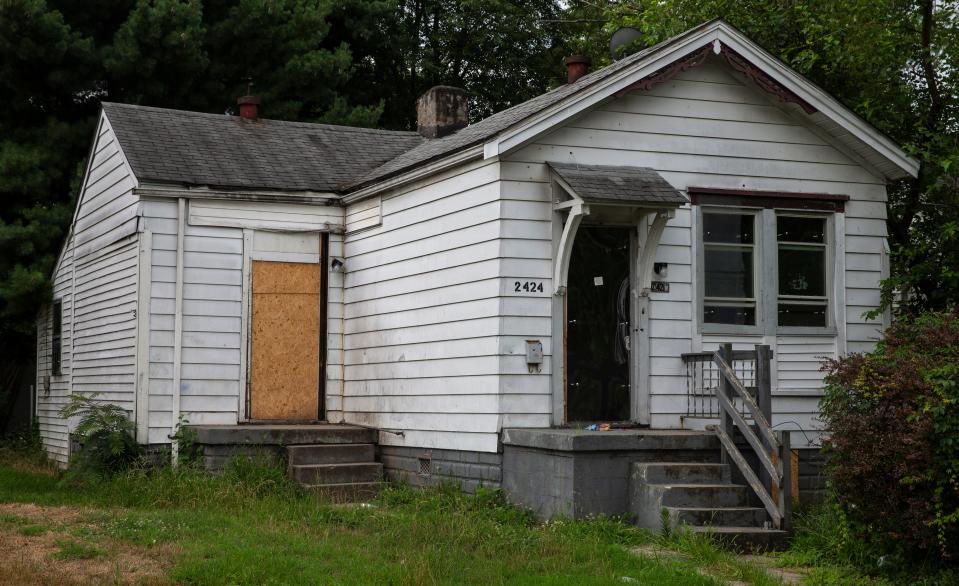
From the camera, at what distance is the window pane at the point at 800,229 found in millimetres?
13164

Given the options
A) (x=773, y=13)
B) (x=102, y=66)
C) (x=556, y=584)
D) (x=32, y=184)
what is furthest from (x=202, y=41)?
(x=556, y=584)

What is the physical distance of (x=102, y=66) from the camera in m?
22.7

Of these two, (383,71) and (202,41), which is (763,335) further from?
(383,71)

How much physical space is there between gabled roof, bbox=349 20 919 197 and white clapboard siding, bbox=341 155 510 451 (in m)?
0.51

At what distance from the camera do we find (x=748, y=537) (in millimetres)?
10352

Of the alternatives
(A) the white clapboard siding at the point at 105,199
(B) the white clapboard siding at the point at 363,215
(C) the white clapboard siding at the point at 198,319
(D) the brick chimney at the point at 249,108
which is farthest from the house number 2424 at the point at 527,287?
(D) the brick chimney at the point at 249,108

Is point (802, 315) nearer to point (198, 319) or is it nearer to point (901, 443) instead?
point (901, 443)

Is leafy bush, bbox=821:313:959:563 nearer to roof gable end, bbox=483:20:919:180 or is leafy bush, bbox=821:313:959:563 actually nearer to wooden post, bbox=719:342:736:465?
wooden post, bbox=719:342:736:465

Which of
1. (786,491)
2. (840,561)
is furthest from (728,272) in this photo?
(840,561)

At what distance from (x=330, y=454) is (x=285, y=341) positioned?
192cm

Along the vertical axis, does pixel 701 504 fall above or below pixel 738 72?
below

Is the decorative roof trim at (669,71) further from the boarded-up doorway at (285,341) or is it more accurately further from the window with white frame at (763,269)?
the boarded-up doorway at (285,341)

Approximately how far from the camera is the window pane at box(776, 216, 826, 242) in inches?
518

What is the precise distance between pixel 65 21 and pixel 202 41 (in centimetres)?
276
